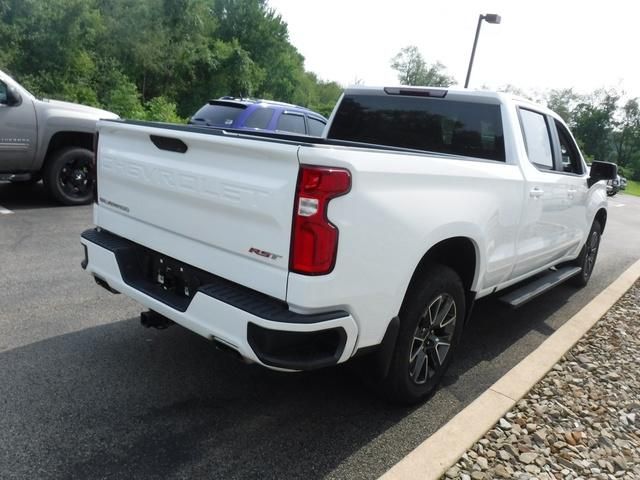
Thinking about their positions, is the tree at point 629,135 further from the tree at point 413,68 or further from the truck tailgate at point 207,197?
the truck tailgate at point 207,197

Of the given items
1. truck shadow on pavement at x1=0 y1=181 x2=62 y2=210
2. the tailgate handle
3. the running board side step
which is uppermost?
the tailgate handle

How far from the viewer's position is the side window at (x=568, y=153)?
489 cm

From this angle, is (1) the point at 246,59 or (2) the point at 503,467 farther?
(1) the point at 246,59

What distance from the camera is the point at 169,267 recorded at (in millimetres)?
2842

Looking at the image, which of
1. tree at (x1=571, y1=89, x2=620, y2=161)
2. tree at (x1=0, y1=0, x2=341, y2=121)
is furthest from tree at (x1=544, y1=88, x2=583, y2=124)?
tree at (x1=0, y1=0, x2=341, y2=121)

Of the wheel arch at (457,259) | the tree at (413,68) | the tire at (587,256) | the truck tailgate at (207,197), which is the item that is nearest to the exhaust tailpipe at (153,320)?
the truck tailgate at (207,197)

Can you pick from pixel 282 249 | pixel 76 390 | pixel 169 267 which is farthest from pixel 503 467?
pixel 76 390

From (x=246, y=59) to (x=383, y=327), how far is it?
4176 centimetres

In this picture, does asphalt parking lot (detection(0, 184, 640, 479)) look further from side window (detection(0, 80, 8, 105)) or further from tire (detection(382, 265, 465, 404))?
side window (detection(0, 80, 8, 105))

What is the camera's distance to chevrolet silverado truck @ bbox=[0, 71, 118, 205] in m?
6.85

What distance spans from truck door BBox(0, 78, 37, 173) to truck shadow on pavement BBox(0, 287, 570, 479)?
4325mm

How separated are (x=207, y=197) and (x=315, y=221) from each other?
631 mm

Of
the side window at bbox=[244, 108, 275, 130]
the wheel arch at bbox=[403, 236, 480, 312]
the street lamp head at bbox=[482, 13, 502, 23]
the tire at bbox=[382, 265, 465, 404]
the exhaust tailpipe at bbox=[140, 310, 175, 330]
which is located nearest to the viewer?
the tire at bbox=[382, 265, 465, 404]

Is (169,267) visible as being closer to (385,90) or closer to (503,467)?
(503,467)
